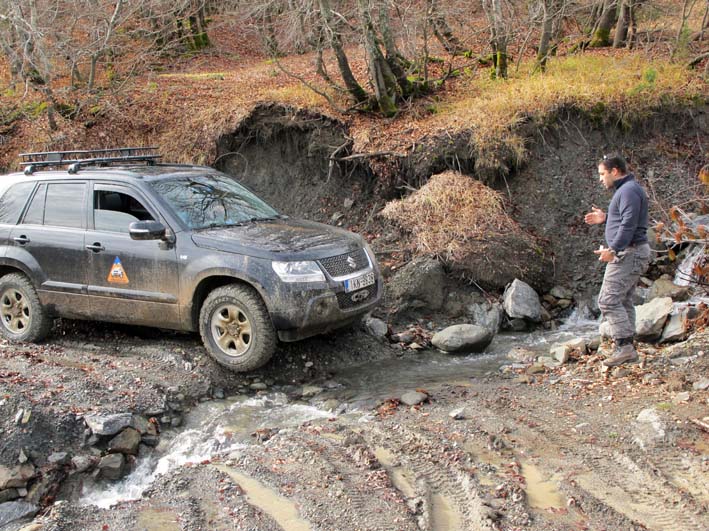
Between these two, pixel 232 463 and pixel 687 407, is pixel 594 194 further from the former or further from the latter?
pixel 232 463

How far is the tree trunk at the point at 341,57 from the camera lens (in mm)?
11758

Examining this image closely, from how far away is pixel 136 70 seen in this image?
1577cm

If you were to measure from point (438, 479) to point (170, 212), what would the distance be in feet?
13.0

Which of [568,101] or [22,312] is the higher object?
[568,101]

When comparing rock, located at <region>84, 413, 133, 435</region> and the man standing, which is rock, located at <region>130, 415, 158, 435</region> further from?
the man standing

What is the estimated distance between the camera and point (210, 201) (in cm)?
761

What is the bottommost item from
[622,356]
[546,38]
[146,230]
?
[622,356]

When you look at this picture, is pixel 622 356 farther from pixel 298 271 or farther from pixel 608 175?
pixel 298 271

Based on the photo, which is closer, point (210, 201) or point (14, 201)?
point (210, 201)

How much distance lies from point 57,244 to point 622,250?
19.7 ft

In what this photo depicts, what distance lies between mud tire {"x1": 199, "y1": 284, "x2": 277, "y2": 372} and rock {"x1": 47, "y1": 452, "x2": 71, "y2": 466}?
185 centimetres

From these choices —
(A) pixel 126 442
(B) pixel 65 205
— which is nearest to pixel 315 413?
(A) pixel 126 442

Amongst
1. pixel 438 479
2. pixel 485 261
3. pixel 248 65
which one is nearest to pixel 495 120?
pixel 485 261

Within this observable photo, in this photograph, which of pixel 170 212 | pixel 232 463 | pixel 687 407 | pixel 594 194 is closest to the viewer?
pixel 232 463
